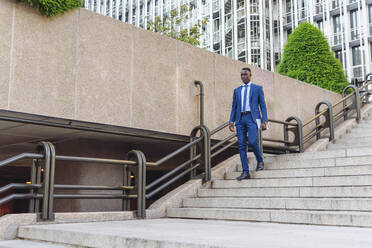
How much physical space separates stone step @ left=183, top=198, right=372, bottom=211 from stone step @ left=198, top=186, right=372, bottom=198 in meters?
0.29

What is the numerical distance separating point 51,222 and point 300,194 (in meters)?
3.32

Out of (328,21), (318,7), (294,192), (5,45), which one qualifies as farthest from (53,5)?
(318,7)

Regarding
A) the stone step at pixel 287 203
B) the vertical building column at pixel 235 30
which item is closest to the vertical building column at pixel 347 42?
the vertical building column at pixel 235 30

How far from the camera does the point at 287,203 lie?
586cm

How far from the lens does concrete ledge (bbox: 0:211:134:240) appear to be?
4.84 meters

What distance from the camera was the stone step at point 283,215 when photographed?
482cm

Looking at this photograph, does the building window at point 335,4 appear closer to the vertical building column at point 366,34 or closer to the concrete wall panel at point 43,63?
the vertical building column at point 366,34

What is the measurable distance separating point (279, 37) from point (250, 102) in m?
28.2

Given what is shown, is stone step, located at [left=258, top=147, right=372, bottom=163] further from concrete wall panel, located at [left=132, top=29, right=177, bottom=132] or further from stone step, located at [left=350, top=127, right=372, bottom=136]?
stone step, located at [left=350, top=127, right=372, bottom=136]

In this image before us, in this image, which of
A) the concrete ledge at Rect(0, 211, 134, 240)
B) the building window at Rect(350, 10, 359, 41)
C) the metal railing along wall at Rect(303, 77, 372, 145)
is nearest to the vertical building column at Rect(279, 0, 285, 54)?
the building window at Rect(350, 10, 359, 41)

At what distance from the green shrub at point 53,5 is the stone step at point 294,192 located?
12.0ft

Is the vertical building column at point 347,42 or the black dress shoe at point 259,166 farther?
the vertical building column at point 347,42

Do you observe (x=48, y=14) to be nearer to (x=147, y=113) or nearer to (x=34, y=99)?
(x=34, y=99)

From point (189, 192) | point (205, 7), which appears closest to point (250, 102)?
point (189, 192)
